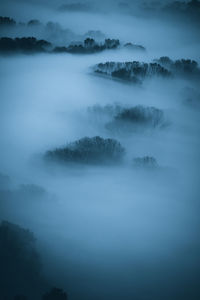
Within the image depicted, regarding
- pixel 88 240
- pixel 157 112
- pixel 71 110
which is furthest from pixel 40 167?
pixel 157 112

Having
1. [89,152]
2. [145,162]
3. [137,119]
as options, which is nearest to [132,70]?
[137,119]

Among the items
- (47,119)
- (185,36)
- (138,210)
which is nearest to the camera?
(138,210)

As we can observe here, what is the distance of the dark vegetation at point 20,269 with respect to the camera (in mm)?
6066

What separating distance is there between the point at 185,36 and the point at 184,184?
17.2 meters


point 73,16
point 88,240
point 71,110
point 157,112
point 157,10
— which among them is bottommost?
point 88,240

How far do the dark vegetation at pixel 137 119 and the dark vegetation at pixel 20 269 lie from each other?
7176 millimetres

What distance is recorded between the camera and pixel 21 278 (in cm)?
638

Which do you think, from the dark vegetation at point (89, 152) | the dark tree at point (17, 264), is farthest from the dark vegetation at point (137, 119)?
the dark tree at point (17, 264)

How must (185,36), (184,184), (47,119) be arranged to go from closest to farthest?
(184,184), (47,119), (185,36)

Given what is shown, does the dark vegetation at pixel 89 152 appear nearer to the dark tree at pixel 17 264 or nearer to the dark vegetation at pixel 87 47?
the dark tree at pixel 17 264

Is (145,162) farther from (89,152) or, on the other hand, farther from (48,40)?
(48,40)

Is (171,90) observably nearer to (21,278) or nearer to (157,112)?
(157,112)

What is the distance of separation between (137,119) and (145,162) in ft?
10.2

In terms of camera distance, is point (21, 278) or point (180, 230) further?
point (180, 230)
